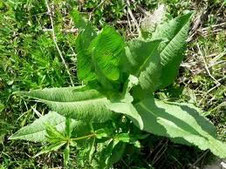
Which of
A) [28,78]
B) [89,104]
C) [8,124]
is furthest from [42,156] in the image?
[89,104]

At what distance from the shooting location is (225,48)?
2.56m

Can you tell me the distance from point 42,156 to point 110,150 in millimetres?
590

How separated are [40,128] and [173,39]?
77 cm

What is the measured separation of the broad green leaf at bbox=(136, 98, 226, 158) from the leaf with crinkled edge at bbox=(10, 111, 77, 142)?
15.4 inches

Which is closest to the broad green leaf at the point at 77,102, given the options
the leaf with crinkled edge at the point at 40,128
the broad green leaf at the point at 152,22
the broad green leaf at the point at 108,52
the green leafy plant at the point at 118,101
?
the green leafy plant at the point at 118,101

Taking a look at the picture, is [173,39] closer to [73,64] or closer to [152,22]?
[152,22]

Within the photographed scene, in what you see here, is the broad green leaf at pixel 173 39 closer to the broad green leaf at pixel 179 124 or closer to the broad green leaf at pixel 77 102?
the broad green leaf at pixel 179 124

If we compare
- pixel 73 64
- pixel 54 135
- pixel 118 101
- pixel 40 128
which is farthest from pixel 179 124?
pixel 73 64

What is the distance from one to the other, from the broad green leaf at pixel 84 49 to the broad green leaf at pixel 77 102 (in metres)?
0.07

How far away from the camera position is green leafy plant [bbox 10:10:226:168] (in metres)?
1.96

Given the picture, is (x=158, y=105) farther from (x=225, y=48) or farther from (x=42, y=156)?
(x=42, y=156)

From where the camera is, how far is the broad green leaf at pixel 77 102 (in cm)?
194

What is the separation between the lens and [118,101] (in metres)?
2.08

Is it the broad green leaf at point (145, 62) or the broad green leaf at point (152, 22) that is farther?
the broad green leaf at point (152, 22)
